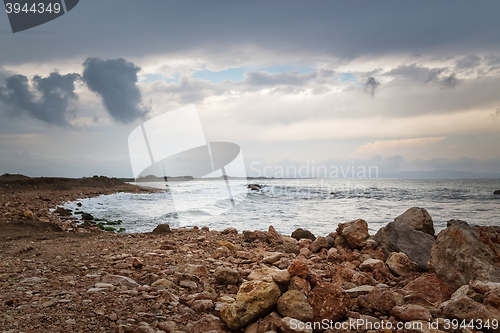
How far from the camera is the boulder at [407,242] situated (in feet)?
15.2

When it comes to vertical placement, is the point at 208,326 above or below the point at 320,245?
above

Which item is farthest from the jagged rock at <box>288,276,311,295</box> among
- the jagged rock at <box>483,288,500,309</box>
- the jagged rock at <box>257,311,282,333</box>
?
the jagged rock at <box>483,288,500,309</box>

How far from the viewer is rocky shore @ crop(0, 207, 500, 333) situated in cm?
237

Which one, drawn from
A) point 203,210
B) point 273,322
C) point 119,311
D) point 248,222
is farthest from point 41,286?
point 203,210

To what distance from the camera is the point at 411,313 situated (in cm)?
236

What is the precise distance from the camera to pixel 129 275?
3566 millimetres

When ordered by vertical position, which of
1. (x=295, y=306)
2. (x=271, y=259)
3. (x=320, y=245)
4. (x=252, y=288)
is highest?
(x=252, y=288)

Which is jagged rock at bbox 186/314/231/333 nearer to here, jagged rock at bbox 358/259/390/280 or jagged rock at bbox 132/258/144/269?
jagged rock at bbox 132/258/144/269

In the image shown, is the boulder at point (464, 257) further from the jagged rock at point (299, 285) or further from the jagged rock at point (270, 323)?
the jagged rock at point (270, 323)

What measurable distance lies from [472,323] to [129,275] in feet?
12.3

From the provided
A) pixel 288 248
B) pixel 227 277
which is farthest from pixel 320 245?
pixel 227 277

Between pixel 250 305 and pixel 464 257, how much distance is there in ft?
9.45

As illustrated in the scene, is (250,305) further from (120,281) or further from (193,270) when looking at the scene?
(120,281)

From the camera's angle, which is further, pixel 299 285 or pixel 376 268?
pixel 376 268
